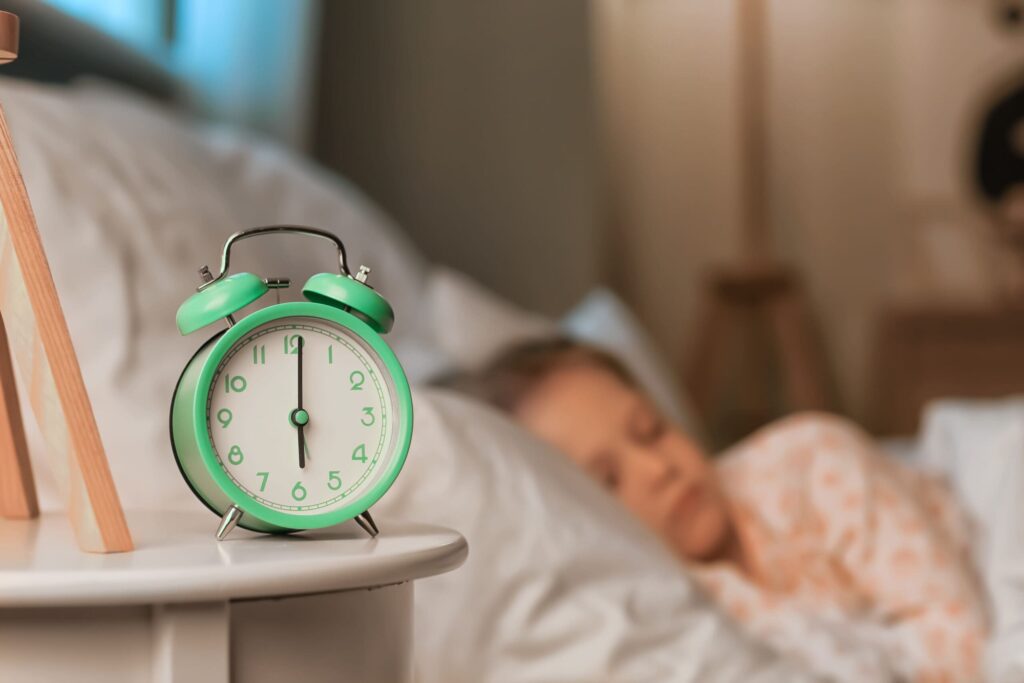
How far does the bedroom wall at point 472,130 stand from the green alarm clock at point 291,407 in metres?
2.12

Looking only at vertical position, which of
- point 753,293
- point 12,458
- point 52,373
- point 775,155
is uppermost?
point 52,373

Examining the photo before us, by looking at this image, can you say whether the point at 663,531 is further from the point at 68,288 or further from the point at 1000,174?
the point at 1000,174

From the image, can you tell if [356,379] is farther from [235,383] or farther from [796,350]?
[796,350]

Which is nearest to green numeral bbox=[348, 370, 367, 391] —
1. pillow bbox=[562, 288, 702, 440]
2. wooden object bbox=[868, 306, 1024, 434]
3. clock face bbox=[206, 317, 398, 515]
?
clock face bbox=[206, 317, 398, 515]

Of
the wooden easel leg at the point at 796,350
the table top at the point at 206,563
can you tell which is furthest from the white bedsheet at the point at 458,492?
the wooden easel leg at the point at 796,350

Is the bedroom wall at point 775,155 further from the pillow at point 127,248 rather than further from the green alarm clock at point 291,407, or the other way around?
the green alarm clock at point 291,407

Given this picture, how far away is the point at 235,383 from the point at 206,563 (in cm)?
11

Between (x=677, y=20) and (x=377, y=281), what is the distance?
8.53 ft

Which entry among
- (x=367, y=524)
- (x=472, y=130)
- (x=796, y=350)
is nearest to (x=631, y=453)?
(x=367, y=524)

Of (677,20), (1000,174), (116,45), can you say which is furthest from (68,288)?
(1000,174)

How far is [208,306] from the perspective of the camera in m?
0.58

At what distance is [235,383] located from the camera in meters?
0.58

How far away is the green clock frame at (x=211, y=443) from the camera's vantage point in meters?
0.57

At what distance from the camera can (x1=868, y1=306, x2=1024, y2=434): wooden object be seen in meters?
3.57
